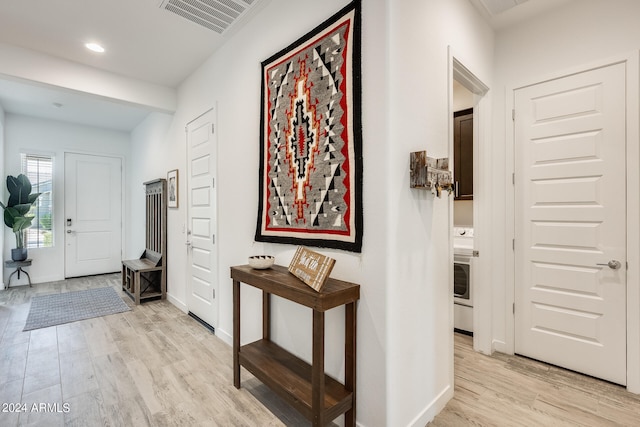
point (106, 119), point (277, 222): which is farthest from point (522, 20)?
point (106, 119)

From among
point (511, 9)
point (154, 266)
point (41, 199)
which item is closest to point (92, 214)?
point (41, 199)

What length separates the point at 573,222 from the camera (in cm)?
230

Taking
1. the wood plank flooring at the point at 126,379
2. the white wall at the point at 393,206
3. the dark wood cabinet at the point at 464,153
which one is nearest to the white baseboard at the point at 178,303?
the wood plank flooring at the point at 126,379

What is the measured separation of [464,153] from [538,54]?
1.05 meters

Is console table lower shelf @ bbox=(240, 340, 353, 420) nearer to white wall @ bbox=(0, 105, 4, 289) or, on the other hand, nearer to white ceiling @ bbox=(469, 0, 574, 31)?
white ceiling @ bbox=(469, 0, 574, 31)

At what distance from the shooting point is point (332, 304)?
4.89 feet

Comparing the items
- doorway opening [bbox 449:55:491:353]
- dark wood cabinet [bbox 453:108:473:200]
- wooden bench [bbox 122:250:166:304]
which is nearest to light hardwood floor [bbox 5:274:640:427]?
doorway opening [bbox 449:55:491:353]

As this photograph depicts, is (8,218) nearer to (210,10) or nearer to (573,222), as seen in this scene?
(210,10)

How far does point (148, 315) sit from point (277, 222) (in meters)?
2.50

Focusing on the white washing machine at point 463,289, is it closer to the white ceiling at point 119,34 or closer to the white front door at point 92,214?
the white ceiling at point 119,34

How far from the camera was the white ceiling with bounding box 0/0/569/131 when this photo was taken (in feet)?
7.66

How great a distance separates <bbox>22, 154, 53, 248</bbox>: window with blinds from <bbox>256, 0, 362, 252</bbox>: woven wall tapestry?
204 inches

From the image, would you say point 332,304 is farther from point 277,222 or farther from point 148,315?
point 148,315

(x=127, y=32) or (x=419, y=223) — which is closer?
(x=419, y=223)
